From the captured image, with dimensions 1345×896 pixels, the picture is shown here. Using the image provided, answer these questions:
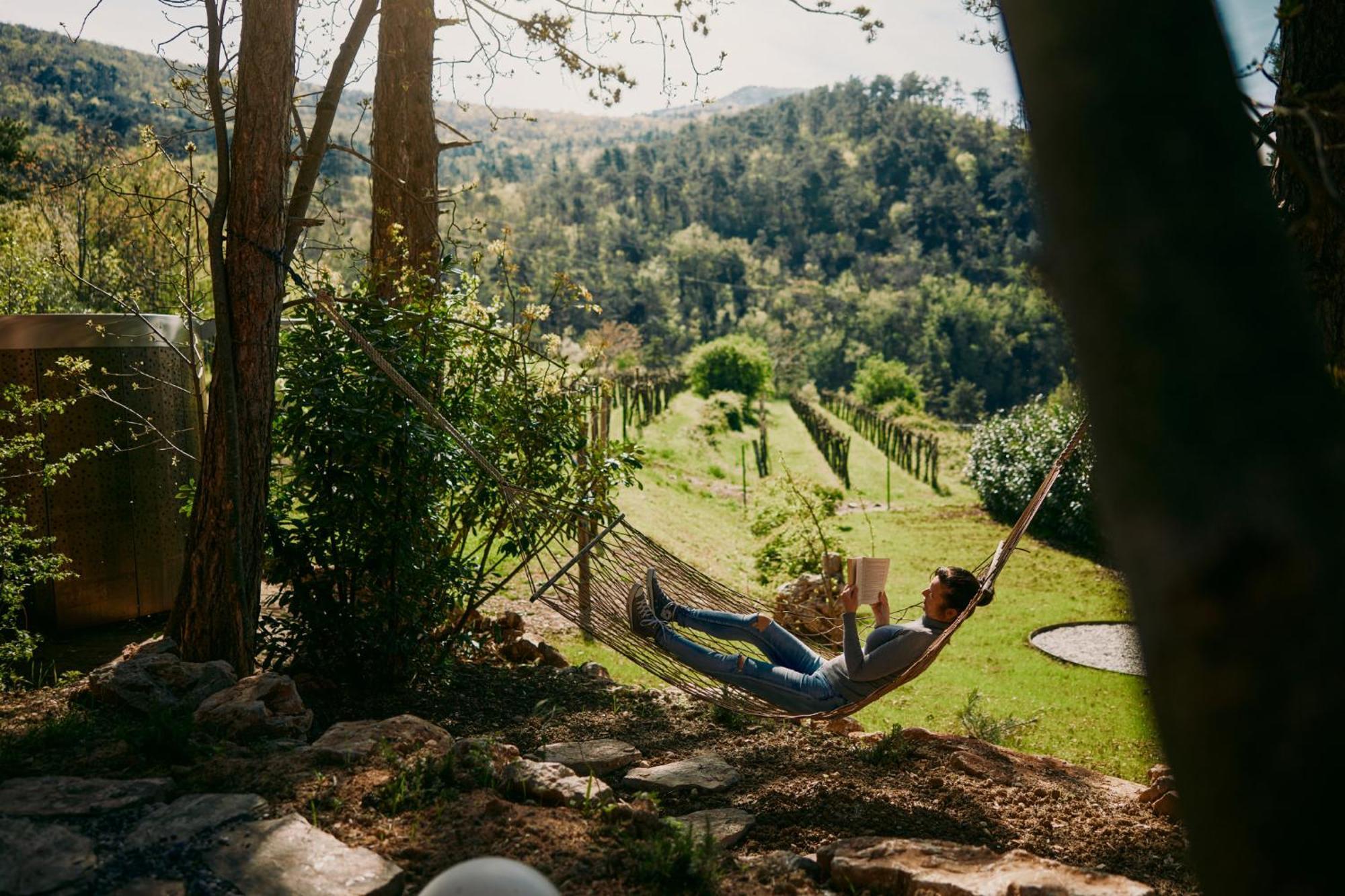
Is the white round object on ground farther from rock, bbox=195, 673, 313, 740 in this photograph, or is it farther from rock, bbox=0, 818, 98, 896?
rock, bbox=195, 673, 313, 740

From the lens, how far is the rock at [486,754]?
2335mm

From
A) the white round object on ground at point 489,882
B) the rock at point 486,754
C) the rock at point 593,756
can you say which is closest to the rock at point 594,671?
the rock at point 593,756

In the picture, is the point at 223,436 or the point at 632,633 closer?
the point at 223,436

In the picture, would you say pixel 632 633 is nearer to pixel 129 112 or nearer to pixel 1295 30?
pixel 1295 30

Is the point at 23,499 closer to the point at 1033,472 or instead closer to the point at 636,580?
the point at 636,580

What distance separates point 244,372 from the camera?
10.2ft

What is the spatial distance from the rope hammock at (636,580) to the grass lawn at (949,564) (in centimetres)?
64

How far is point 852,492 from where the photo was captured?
1479 cm

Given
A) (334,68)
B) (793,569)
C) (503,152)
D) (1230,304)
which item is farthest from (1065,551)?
(503,152)

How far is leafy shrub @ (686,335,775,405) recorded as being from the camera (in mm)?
25297

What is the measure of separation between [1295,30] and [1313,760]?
2199 millimetres

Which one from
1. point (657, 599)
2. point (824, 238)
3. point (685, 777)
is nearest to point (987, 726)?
point (657, 599)

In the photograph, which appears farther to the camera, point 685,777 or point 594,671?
point 594,671

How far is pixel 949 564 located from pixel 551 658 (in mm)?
5921
